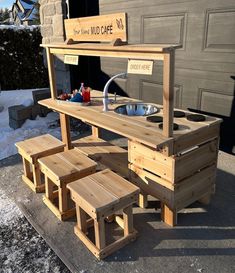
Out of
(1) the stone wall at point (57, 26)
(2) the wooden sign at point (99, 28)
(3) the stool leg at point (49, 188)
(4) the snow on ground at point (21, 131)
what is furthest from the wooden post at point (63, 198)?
(1) the stone wall at point (57, 26)

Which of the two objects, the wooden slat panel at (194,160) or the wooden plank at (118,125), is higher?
the wooden plank at (118,125)

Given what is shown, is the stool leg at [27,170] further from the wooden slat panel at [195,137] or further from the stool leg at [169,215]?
the wooden slat panel at [195,137]

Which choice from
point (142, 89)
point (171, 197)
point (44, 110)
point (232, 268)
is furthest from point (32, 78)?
point (232, 268)

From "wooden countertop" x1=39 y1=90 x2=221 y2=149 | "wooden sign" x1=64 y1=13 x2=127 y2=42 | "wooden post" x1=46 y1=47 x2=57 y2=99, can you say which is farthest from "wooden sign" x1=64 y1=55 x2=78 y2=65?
"wooden countertop" x1=39 y1=90 x2=221 y2=149

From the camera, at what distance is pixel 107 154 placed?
359 cm

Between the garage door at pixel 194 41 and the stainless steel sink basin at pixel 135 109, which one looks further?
the garage door at pixel 194 41

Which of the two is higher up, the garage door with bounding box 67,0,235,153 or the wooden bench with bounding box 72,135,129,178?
the garage door with bounding box 67,0,235,153

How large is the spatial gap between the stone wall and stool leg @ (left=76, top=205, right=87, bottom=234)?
11.1 feet

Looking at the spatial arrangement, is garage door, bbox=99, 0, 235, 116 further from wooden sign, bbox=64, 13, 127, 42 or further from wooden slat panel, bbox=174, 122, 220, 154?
wooden sign, bbox=64, 13, 127, 42

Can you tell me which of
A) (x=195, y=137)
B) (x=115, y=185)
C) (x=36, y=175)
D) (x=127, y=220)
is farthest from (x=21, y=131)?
(x=195, y=137)

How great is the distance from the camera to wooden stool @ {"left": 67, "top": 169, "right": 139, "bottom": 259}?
7.55ft

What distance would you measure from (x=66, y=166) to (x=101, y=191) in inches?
24.3

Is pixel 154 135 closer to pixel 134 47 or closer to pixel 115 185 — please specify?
pixel 115 185

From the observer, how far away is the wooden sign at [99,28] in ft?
8.39
